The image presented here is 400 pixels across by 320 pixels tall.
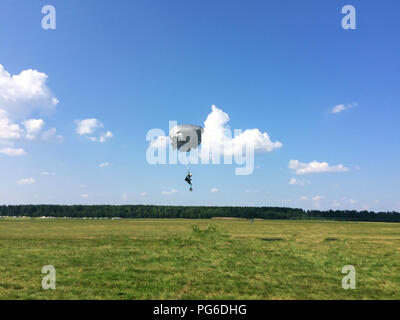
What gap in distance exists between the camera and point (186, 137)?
36406mm

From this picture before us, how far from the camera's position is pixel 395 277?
20734mm

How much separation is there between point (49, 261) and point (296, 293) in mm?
20709

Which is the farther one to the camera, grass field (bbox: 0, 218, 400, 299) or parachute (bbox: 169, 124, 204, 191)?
parachute (bbox: 169, 124, 204, 191)

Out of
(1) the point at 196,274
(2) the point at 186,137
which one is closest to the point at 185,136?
(2) the point at 186,137

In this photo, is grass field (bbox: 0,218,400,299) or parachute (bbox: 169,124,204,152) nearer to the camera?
grass field (bbox: 0,218,400,299)

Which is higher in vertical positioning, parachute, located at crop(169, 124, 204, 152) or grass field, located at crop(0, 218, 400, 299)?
parachute, located at crop(169, 124, 204, 152)

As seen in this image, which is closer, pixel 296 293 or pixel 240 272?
pixel 296 293

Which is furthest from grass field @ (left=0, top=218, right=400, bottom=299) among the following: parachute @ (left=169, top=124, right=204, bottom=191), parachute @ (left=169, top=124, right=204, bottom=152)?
parachute @ (left=169, top=124, right=204, bottom=152)

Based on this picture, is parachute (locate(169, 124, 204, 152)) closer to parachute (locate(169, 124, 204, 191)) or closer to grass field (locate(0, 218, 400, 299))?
parachute (locate(169, 124, 204, 191))

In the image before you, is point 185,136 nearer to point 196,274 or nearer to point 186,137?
point 186,137

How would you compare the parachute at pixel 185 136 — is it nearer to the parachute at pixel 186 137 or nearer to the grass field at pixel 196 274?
the parachute at pixel 186 137

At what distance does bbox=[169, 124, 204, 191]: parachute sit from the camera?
36250 mm
